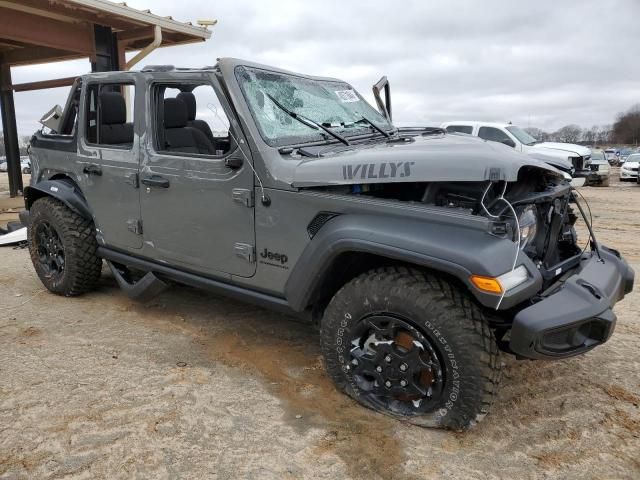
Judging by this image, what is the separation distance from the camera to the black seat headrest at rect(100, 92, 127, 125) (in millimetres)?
3811

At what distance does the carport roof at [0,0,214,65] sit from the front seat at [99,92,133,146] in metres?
4.64

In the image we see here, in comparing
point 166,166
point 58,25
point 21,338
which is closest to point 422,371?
point 166,166

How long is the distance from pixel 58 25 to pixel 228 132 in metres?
7.60

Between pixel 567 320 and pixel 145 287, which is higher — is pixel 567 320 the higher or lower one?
the higher one

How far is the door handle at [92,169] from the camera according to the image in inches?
158

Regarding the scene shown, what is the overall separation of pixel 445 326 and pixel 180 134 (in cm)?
241

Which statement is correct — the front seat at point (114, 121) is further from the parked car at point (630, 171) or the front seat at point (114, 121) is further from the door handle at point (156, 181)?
the parked car at point (630, 171)

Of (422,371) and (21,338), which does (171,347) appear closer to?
(21,338)

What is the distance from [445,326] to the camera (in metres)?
2.43

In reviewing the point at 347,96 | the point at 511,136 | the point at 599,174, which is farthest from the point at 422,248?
the point at 599,174

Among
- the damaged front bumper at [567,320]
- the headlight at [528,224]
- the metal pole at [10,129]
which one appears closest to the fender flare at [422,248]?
the damaged front bumper at [567,320]

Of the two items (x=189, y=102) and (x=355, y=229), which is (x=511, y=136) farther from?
(x=355, y=229)

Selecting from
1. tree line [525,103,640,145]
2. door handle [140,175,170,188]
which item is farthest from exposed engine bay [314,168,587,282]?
tree line [525,103,640,145]

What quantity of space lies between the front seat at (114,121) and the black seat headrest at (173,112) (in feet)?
1.76
